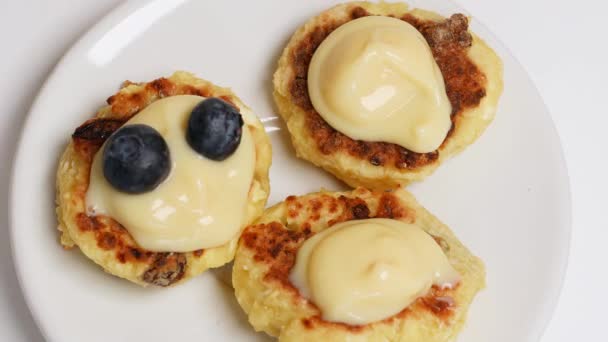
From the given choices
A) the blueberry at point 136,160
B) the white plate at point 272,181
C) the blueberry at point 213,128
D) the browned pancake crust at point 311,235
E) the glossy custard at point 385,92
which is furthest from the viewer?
the glossy custard at point 385,92

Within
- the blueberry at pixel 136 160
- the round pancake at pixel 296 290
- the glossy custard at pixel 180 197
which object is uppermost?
the blueberry at pixel 136 160

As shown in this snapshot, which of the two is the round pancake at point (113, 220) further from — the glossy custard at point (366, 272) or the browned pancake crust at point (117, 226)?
the glossy custard at point (366, 272)

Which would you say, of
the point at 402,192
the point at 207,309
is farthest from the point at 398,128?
the point at 207,309

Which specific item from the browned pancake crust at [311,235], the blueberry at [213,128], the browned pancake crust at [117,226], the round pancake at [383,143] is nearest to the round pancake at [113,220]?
the browned pancake crust at [117,226]

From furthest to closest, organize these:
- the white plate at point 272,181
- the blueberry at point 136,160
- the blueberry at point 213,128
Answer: the white plate at point 272,181
the blueberry at point 213,128
the blueberry at point 136,160

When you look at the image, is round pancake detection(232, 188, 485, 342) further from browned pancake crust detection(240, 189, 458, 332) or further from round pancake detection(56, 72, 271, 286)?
round pancake detection(56, 72, 271, 286)

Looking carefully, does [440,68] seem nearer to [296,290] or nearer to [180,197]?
[296,290]

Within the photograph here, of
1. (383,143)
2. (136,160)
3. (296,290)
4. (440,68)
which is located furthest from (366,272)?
(440,68)
